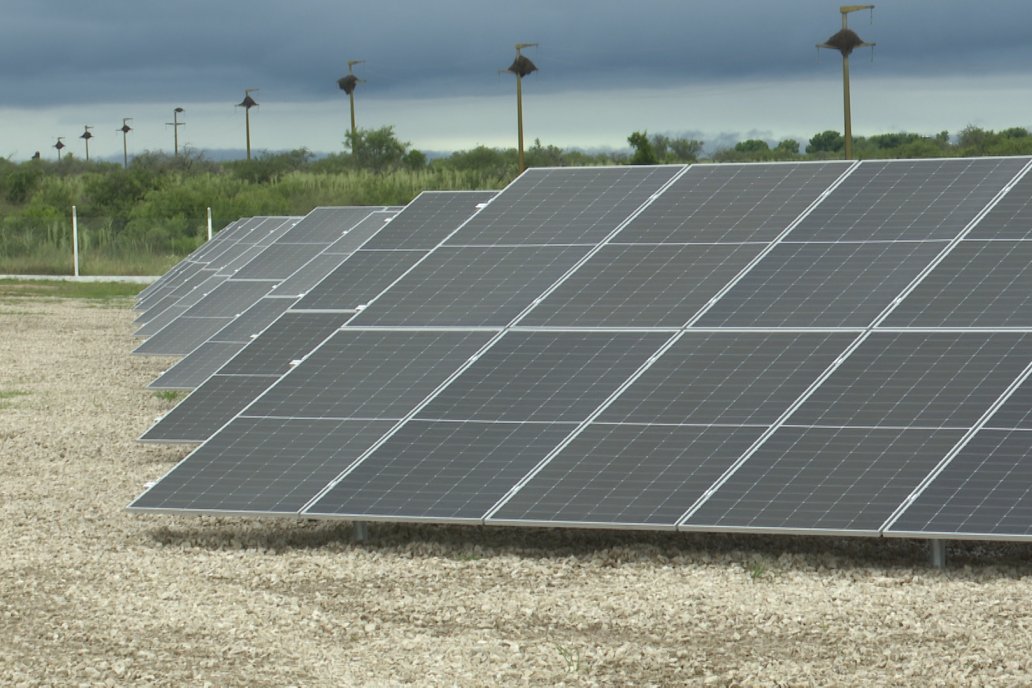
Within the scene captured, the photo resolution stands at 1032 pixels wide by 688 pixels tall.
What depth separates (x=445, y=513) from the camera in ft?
36.1

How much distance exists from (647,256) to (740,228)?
0.83 m

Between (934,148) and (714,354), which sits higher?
(934,148)

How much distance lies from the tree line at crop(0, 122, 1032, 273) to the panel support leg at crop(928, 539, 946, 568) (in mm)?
47545

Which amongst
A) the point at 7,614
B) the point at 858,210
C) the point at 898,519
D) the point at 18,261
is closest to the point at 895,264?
the point at 858,210

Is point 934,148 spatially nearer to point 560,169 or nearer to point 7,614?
point 560,169

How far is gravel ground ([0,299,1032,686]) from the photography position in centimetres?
866

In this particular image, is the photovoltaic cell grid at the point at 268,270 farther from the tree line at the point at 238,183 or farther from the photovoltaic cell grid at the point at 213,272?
the tree line at the point at 238,183

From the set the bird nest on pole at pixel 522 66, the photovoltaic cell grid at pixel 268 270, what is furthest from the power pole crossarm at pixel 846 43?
the photovoltaic cell grid at pixel 268 270

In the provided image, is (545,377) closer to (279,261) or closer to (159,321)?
(279,261)

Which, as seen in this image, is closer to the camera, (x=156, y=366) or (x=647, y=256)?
(x=647, y=256)

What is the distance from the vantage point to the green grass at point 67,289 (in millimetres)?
45594

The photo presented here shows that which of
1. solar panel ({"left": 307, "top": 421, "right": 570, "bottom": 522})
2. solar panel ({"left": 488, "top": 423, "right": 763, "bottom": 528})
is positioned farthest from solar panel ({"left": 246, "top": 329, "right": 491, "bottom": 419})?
solar panel ({"left": 488, "top": 423, "right": 763, "bottom": 528})

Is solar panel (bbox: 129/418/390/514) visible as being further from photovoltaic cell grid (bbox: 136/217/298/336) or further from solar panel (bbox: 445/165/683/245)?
photovoltaic cell grid (bbox: 136/217/298/336)

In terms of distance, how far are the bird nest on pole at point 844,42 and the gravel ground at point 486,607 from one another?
39.5 meters
